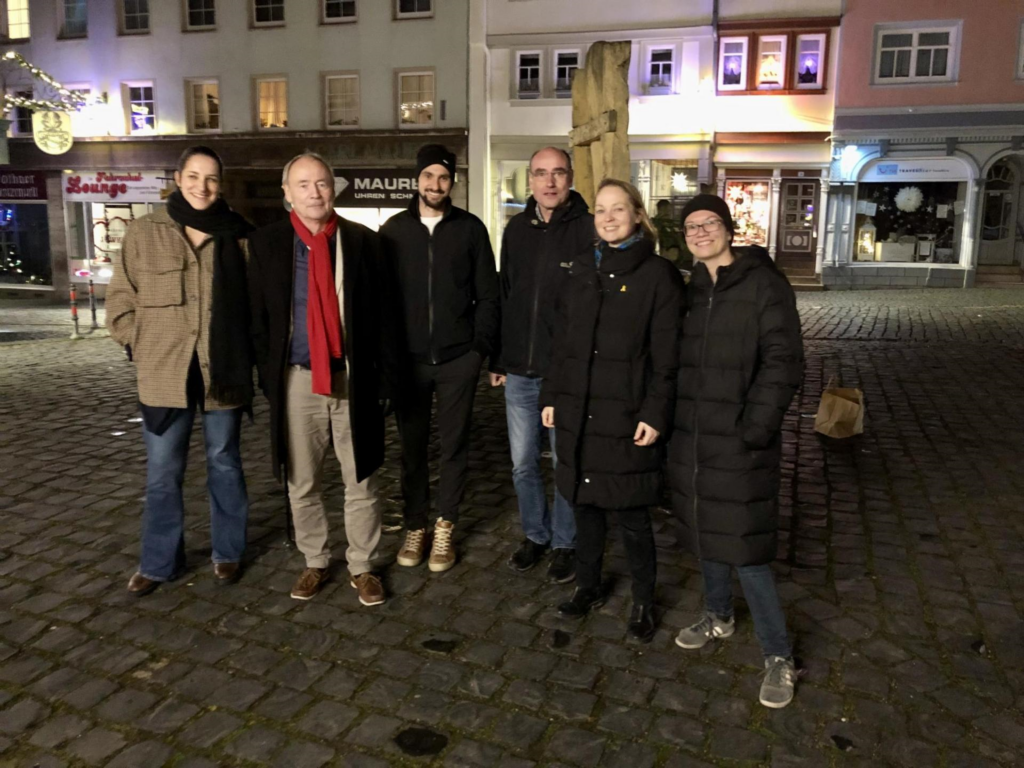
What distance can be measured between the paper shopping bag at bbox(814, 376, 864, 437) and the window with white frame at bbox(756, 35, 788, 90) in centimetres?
1810

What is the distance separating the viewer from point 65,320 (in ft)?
61.8

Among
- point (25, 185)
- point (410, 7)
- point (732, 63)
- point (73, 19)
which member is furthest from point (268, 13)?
point (732, 63)

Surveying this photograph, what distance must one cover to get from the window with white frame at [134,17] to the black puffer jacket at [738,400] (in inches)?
1098

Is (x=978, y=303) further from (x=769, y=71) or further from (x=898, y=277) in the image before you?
(x=769, y=71)

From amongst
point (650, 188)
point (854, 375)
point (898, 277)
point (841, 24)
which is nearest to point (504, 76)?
point (650, 188)

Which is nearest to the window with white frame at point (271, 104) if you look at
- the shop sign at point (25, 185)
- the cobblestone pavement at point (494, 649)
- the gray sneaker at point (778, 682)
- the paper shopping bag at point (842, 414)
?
the shop sign at point (25, 185)

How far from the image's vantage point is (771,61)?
23562mm

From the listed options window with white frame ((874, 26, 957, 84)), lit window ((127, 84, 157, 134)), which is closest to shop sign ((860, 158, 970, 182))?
window with white frame ((874, 26, 957, 84))

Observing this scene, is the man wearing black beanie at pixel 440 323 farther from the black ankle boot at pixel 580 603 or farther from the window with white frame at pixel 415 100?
the window with white frame at pixel 415 100

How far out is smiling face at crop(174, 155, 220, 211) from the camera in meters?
4.21

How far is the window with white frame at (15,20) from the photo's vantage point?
90.6 feet

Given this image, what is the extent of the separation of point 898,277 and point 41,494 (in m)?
23.1

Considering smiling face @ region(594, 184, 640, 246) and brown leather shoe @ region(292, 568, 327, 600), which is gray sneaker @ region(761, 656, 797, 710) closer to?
smiling face @ region(594, 184, 640, 246)

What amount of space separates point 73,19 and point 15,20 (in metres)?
2.25
